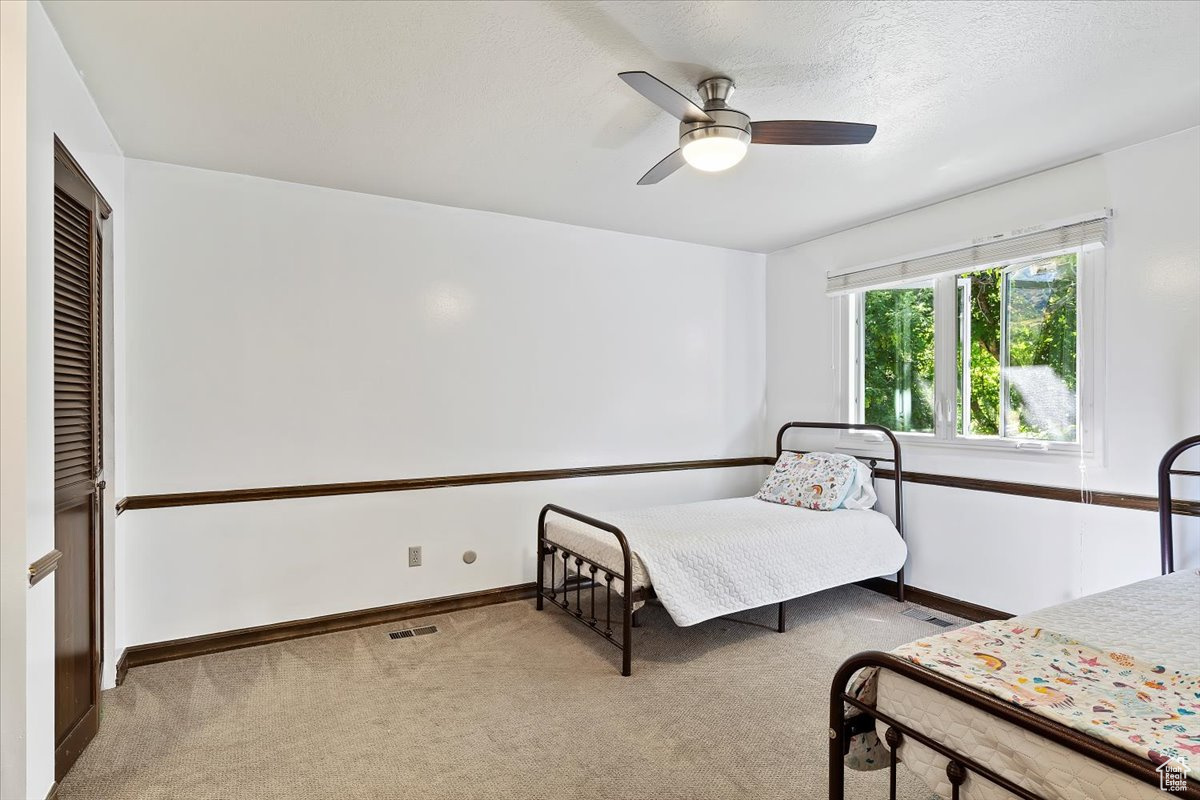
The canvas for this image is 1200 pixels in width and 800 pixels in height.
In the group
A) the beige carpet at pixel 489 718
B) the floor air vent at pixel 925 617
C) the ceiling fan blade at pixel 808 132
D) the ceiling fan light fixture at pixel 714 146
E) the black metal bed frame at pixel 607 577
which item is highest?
the ceiling fan blade at pixel 808 132

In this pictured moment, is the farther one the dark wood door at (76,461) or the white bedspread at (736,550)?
the white bedspread at (736,550)

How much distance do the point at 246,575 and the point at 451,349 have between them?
1.65 metres

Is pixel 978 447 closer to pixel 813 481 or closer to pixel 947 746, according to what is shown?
pixel 813 481

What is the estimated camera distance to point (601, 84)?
7.51ft

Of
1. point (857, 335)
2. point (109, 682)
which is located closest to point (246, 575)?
point (109, 682)

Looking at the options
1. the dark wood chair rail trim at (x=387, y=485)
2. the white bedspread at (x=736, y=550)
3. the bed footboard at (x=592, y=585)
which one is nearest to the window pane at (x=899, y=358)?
the white bedspread at (x=736, y=550)

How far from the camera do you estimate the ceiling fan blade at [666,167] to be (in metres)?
2.45

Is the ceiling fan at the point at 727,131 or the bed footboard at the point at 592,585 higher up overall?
the ceiling fan at the point at 727,131

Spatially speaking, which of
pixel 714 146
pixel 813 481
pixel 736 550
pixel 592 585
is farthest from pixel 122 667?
pixel 813 481

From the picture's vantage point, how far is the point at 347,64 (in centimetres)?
216

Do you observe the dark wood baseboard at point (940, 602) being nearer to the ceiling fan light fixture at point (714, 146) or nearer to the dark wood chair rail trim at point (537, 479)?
the dark wood chair rail trim at point (537, 479)

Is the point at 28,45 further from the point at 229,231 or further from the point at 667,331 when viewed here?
the point at 667,331

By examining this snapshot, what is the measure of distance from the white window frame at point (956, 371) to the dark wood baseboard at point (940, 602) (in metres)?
0.90

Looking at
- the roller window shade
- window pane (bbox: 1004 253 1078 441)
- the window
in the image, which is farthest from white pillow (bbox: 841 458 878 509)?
the roller window shade
